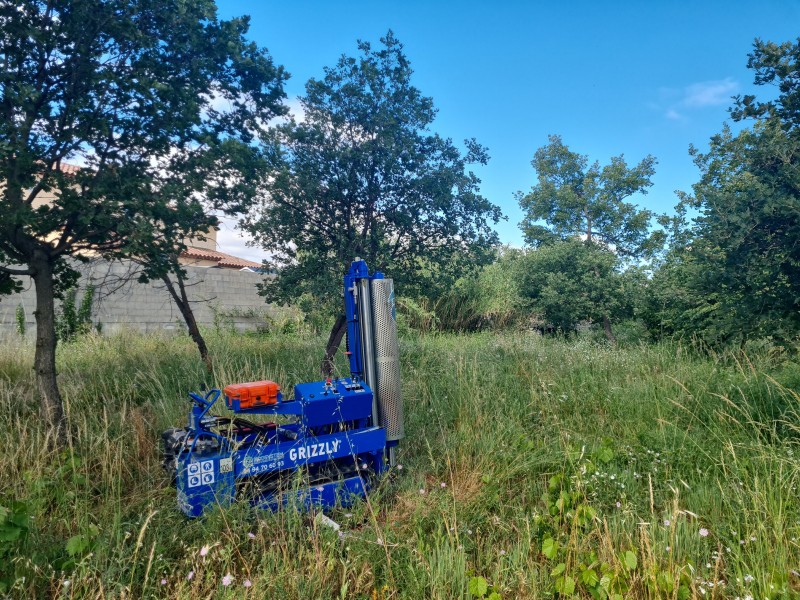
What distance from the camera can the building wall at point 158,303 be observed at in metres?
8.93

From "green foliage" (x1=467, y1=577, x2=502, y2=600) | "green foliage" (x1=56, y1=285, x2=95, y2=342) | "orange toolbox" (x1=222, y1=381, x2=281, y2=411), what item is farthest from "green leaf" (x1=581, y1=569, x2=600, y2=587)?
"green foliage" (x1=56, y1=285, x2=95, y2=342)

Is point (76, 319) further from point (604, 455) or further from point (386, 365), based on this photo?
point (604, 455)

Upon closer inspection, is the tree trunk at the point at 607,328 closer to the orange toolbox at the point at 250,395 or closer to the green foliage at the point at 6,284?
the orange toolbox at the point at 250,395

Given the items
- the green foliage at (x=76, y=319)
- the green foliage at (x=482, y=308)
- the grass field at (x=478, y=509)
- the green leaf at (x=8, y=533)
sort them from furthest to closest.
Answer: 1. the green foliage at (x=482, y=308)
2. the green foliage at (x=76, y=319)
3. the grass field at (x=478, y=509)
4. the green leaf at (x=8, y=533)

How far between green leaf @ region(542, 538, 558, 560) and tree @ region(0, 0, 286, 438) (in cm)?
298

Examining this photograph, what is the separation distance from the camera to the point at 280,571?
7.31 feet

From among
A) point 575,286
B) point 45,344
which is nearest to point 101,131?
point 45,344

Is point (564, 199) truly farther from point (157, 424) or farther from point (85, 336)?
point (157, 424)

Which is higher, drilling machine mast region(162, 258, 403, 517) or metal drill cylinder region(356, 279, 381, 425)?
metal drill cylinder region(356, 279, 381, 425)

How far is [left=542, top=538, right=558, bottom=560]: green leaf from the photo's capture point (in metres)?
2.25

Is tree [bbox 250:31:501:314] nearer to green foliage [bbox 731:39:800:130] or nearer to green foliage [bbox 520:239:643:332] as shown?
green foliage [bbox 731:39:800:130]

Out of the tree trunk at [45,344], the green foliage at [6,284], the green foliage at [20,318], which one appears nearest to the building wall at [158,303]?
the green foliage at [20,318]

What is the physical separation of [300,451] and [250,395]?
479 millimetres

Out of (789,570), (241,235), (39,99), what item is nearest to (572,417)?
(789,570)
